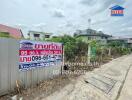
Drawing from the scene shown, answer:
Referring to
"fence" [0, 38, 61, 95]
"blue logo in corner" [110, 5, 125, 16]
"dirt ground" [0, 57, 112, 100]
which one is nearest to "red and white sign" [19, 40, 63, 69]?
"fence" [0, 38, 61, 95]

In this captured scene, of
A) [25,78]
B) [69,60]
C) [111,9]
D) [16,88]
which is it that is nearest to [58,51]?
[25,78]

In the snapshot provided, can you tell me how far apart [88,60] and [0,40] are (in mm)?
9605

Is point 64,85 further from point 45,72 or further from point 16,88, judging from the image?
point 16,88

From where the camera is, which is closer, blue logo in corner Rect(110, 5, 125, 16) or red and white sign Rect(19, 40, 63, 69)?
red and white sign Rect(19, 40, 63, 69)

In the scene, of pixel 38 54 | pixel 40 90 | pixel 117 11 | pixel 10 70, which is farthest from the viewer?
pixel 117 11

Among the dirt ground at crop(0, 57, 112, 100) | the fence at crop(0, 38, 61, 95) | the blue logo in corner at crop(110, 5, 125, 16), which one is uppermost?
the blue logo in corner at crop(110, 5, 125, 16)

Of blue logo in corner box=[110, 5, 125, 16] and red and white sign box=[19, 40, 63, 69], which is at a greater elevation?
blue logo in corner box=[110, 5, 125, 16]

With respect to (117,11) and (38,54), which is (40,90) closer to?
(38,54)

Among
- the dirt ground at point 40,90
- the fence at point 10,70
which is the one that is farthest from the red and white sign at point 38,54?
the dirt ground at point 40,90

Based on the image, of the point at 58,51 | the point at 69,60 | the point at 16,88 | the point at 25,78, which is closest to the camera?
the point at 16,88

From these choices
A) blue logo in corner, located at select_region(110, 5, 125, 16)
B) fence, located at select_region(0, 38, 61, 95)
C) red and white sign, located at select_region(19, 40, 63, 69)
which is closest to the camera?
fence, located at select_region(0, 38, 61, 95)

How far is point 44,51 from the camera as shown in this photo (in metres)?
6.48

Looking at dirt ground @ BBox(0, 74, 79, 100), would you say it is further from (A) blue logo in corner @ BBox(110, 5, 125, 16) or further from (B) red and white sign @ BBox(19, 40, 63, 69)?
(A) blue logo in corner @ BBox(110, 5, 125, 16)

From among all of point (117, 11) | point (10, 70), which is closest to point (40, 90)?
point (10, 70)
